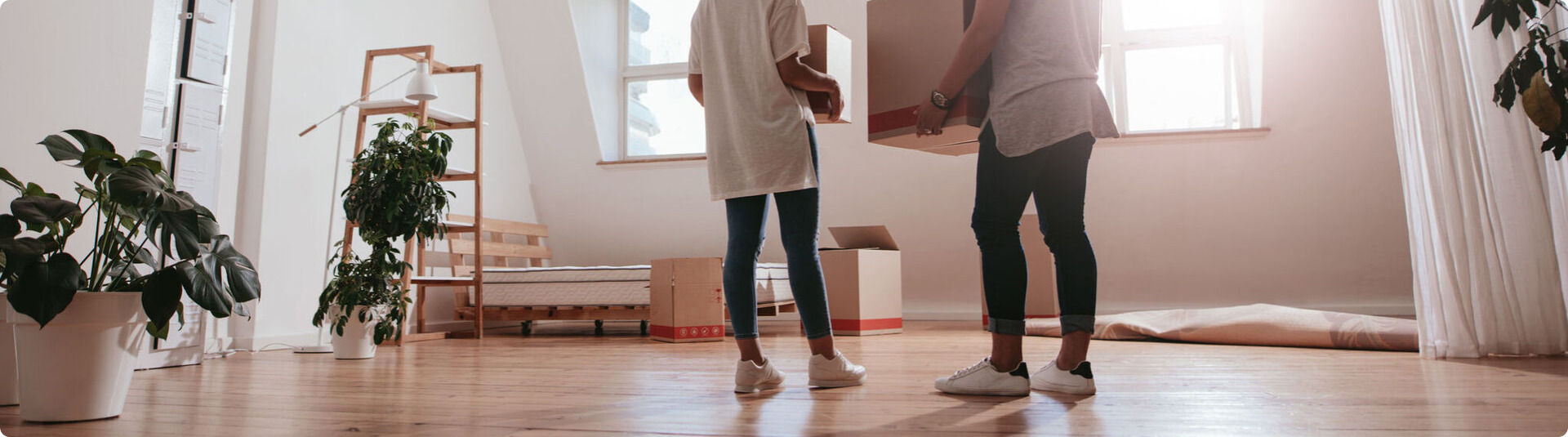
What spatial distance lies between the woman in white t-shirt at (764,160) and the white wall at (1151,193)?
2794 mm

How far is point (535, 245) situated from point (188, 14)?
7.95 feet

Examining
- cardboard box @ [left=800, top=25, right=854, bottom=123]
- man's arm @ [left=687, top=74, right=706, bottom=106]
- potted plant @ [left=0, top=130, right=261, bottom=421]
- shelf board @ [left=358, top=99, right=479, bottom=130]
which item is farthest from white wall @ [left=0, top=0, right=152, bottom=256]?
cardboard box @ [left=800, top=25, right=854, bottom=123]

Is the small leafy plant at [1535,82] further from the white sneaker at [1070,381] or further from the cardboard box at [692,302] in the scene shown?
the cardboard box at [692,302]

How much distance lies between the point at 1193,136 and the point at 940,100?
10.1 ft

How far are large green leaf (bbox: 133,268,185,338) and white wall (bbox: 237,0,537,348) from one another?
174 centimetres

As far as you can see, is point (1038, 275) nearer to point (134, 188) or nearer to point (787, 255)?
point (787, 255)

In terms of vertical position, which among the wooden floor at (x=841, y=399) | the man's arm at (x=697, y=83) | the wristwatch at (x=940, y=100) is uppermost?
the man's arm at (x=697, y=83)

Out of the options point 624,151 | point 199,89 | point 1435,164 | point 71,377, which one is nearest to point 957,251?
point 624,151

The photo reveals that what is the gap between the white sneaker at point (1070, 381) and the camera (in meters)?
1.55

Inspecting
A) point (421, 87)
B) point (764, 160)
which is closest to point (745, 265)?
point (764, 160)

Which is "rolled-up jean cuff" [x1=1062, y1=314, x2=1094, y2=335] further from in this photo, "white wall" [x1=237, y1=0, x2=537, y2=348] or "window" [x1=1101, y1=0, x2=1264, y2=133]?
"window" [x1=1101, y1=0, x2=1264, y2=133]

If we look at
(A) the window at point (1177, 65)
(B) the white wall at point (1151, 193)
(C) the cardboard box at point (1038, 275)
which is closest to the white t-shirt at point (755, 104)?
(C) the cardboard box at point (1038, 275)

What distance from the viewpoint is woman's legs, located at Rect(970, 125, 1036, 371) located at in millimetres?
1526

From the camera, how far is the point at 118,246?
61.8 inches
